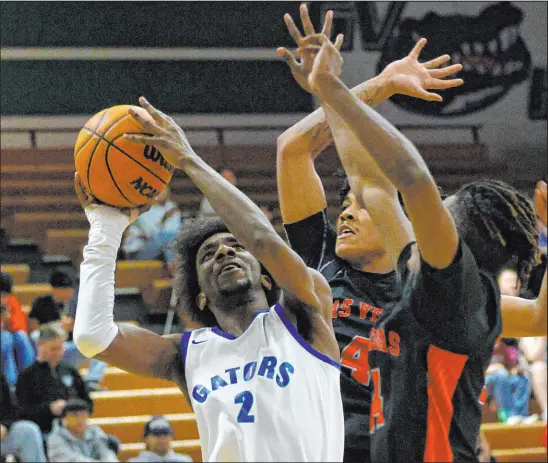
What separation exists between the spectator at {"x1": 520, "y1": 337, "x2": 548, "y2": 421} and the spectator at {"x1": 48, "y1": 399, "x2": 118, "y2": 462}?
12.0ft

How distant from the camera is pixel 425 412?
2.80m

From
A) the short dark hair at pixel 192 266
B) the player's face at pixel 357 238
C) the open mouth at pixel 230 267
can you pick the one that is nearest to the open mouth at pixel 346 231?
the player's face at pixel 357 238

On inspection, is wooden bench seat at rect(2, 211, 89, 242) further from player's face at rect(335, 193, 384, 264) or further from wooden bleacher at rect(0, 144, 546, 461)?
player's face at rect(335, 193, 384, 264)

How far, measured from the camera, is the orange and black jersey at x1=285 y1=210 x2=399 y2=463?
3.48 meters

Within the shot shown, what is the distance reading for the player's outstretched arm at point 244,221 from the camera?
3.04 meters

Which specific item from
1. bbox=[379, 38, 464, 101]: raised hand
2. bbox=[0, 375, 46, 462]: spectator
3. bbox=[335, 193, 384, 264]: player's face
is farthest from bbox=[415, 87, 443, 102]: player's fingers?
bbox=[0, 375, 46, 462]: spectator

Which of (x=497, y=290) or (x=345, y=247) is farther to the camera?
(x=345, y=247)

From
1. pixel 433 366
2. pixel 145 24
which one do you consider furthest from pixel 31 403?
pixel 145 24

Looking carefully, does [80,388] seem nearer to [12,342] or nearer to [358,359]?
→ [12,342]

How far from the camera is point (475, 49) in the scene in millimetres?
Answer: 13859

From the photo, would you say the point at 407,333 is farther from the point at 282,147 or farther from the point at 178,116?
the point at 178,116

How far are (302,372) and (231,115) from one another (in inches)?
448

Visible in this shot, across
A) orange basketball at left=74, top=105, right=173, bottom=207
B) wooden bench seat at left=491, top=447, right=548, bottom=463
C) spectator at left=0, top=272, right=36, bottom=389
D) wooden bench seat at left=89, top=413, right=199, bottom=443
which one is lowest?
wooden bench seat at left=491, top=447, right=548, bottom=463

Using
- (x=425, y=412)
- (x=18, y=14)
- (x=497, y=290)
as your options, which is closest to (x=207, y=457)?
(x=425, y=412)
